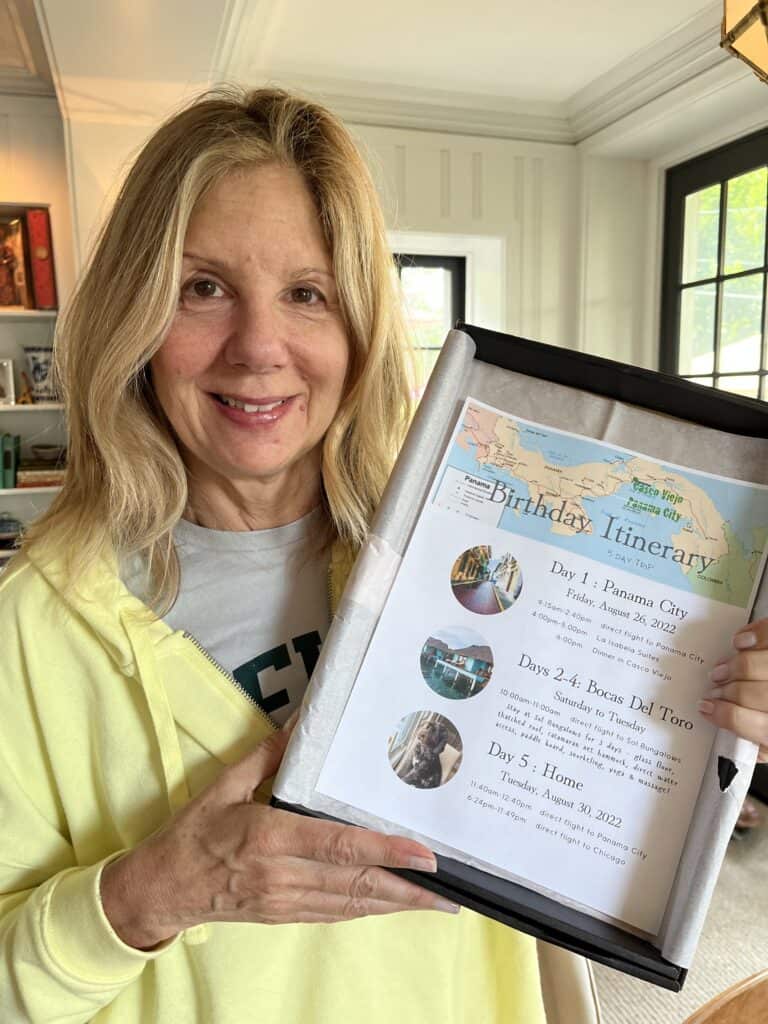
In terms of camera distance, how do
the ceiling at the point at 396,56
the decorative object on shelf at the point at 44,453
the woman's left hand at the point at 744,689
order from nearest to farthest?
the woman's left hand at the point at 744,689 → the ceiling at the point at 396,56 → the decorative object on shelf at the point at 44,453

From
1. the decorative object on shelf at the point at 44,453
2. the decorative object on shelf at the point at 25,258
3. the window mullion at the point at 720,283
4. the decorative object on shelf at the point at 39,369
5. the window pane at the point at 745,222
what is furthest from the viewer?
the decorative object on shelf at the point at 44,453

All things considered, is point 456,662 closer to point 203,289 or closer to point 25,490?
point 203,289

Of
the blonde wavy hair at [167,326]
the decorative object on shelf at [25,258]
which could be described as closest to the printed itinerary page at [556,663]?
the blonde wavy hair at [167,326]

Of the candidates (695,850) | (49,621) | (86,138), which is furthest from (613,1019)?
(86,138)

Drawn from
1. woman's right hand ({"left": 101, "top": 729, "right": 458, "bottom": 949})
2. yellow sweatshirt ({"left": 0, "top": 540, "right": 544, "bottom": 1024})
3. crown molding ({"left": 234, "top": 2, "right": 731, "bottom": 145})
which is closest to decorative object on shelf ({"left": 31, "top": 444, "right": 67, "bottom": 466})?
crown molding ({"left": 234, "top": 2, "right": 731, "bottom": 145})

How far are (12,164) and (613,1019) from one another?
3.87 metres

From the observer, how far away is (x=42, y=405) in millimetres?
3447

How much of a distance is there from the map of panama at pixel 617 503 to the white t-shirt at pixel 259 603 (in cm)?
27

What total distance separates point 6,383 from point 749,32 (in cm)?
341

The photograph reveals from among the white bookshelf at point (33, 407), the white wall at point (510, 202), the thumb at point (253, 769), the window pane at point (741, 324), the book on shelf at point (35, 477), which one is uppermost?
the white wall at point (510, 202)

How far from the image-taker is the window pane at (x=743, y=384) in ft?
10.3

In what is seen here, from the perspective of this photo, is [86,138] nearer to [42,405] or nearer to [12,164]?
[12,164]

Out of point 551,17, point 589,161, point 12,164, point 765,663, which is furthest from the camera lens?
point 589,161

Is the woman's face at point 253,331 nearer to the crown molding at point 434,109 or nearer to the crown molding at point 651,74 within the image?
the crown molding at point 651,74
